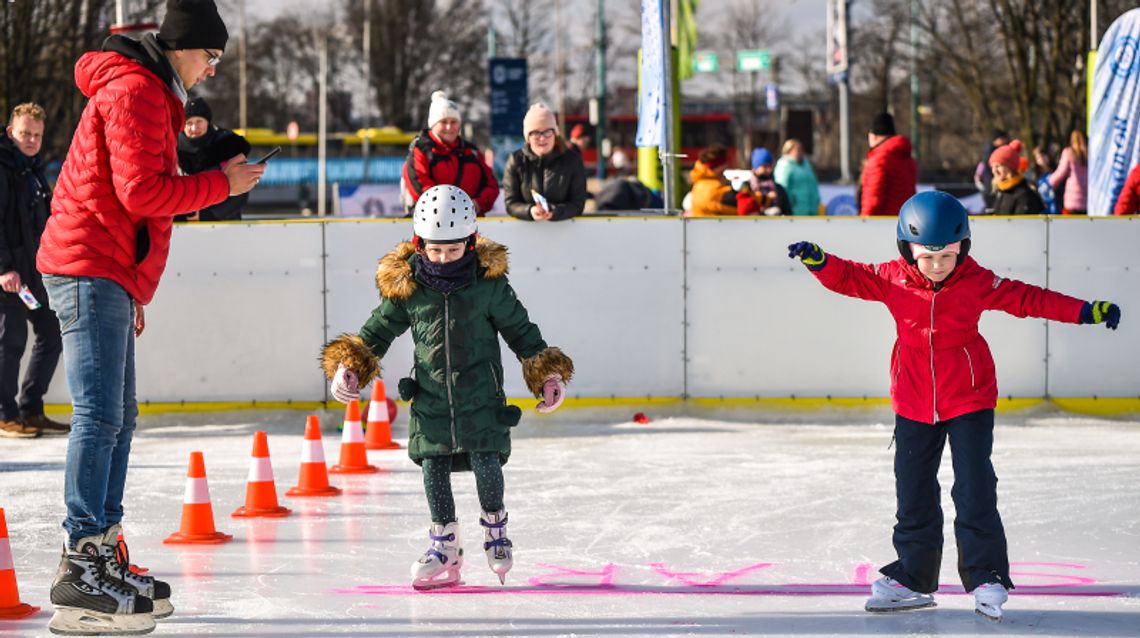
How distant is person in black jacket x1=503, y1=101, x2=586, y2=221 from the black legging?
5061 millimetres

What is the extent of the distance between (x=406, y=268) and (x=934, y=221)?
1.78 meters

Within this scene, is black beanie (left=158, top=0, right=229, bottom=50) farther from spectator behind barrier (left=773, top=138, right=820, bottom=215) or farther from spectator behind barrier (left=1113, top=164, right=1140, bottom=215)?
spectator behind barrier (left=773, top=138, right=820, bottom=215)

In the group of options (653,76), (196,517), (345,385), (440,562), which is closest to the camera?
(345,385)

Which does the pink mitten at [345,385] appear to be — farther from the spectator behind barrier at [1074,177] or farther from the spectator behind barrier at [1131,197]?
the spectator behind barrier at [1074,177]

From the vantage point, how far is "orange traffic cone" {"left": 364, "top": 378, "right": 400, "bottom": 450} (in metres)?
9.98

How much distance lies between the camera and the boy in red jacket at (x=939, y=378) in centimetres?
A: 550

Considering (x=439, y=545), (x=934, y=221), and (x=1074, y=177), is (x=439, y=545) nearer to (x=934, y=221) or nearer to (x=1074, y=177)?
(x=934, y=221)

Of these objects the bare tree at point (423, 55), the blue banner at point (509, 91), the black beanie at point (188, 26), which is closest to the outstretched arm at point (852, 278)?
the black beanie at point (188, 26)

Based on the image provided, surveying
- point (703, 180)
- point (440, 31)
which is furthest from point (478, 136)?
point (703, 180)

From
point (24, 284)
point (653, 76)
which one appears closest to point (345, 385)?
point (24, 284)

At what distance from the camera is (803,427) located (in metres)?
10.9

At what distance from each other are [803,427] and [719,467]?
69.6 inches

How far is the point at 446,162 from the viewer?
1095 cm

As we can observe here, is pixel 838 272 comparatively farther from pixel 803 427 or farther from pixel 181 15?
pixel 803 427
